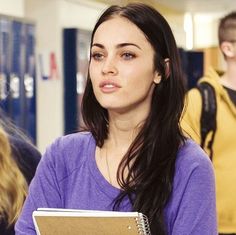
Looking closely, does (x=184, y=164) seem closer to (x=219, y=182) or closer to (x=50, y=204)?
(x=50, y=204)

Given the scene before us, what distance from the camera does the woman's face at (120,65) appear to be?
1368 mm

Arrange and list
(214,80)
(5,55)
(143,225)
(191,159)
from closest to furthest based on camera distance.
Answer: (143,225) < (191,159) < (214,80) < (5,55)

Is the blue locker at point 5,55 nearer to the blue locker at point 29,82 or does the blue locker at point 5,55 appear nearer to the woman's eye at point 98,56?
the blue locker at point 29,82

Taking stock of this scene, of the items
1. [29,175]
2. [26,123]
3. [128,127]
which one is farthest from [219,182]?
[26,123]

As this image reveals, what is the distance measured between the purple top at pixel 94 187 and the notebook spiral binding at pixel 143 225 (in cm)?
12

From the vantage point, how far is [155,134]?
143 cm

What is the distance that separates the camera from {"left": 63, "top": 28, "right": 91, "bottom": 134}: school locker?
19.3ft

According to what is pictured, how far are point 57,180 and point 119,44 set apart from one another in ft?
1.21

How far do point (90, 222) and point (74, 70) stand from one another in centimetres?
471

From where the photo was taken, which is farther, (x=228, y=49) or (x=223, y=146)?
(x=228, y=49)

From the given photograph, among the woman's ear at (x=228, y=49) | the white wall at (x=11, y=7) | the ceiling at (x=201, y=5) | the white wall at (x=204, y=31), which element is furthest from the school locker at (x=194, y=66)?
the woman's ear at (x=228, y=49)

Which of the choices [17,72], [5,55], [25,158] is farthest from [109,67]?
[17,72]

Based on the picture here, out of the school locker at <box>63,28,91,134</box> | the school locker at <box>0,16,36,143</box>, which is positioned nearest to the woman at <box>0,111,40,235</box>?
the school locker at <box>0,16,36,143</box>

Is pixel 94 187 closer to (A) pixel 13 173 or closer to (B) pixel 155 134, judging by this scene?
(B) pixel 155 134
